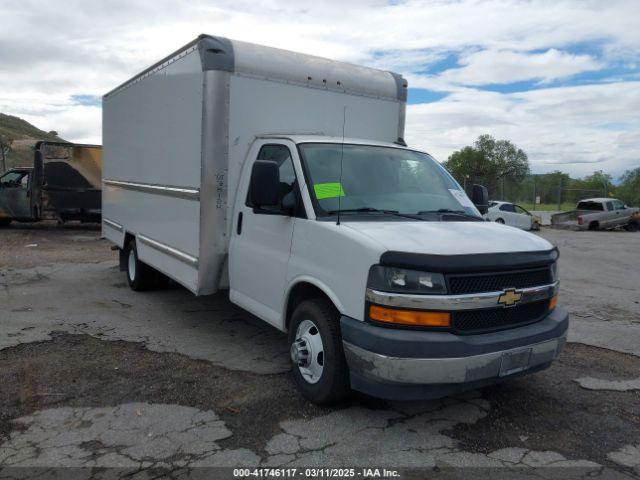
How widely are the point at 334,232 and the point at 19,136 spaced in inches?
2870

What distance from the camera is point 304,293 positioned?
4363 mm

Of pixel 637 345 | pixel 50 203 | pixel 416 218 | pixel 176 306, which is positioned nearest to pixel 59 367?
pixel 176 306

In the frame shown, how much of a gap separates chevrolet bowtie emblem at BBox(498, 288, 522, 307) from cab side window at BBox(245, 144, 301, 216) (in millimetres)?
1784

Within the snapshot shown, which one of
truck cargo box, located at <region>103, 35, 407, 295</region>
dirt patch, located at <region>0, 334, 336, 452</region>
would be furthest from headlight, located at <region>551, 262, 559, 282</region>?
truck cargo box, located at <region>103, 35, 407, 295</region>

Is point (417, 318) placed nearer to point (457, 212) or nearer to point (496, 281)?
point (496, 281)

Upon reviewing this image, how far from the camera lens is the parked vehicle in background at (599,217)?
24.1 m

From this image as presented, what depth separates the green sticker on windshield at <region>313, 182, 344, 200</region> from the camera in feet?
14.2

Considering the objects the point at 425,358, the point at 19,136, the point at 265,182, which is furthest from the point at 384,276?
the point at 19,136

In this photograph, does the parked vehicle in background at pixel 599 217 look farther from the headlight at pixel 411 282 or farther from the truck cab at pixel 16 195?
the headlight at pixel 411 282

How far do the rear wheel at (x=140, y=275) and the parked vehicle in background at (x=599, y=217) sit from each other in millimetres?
21298

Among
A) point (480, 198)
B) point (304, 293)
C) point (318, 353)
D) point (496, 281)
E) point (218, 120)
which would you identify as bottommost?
point (318, 353)

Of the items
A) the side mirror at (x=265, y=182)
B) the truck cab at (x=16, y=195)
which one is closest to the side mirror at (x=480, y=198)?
the side mirror at (x=265, y=182)

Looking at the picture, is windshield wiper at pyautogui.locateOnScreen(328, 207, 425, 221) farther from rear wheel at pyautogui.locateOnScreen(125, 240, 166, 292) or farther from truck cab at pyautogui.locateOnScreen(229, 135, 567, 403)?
rear wheel at pyautogui.locateOnScreen(125, 240, 166, 292)

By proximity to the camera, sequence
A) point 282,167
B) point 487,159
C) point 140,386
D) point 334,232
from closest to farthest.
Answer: point 334,232
point 140,386
point 282,167
point 487,159
